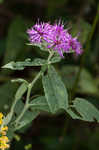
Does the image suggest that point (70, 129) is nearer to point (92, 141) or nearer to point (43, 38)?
point (92, 141)

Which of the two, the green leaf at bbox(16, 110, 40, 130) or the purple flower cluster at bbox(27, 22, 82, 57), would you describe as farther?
the green leaf at bbox(16, 110, 40, 130)

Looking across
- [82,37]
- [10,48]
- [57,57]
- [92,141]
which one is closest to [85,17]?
[82,37]

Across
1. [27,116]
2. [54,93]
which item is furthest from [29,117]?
[54,93]

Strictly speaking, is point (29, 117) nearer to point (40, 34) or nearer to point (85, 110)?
point (85, 110)

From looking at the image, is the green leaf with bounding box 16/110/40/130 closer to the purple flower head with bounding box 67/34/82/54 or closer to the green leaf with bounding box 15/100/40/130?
the green leaf with bounding box 15/100/40/130

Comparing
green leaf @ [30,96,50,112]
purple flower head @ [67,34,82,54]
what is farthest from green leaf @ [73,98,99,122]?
purple flower head @ [67,34,82,54]
